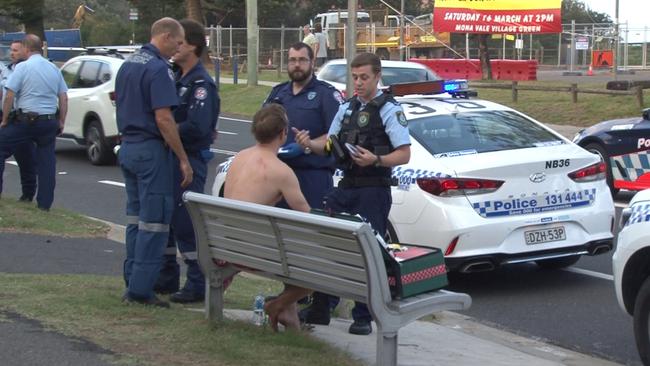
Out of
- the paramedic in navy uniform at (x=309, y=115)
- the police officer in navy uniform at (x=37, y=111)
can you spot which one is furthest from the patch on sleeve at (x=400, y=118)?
the police officer in navy uniform at (x=37, y=111)

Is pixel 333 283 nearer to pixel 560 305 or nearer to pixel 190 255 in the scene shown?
pixel 190 255

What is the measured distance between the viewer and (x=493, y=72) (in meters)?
41.8

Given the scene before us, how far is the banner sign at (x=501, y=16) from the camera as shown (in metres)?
37.9

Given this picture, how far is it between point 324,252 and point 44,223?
19.0ft

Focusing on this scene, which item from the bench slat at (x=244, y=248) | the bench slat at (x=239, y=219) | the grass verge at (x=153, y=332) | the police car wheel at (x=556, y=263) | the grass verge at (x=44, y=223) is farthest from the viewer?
the grass verge at (x=44, y=223)

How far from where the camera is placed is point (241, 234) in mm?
6004

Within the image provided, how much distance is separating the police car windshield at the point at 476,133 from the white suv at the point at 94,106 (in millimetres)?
9133

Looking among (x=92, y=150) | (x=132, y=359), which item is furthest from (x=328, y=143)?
(x=92, y=150)

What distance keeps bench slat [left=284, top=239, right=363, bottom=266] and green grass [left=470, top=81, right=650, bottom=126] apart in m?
19.2

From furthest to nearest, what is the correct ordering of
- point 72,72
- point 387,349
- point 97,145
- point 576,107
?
point 576,107 → point 72,72 → point 97,145 → point 387,349

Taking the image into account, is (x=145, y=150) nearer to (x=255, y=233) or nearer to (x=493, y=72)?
(x=255, y=233)

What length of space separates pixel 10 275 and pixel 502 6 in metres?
32.6

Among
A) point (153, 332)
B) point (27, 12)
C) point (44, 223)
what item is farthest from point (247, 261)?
point (27, 12)

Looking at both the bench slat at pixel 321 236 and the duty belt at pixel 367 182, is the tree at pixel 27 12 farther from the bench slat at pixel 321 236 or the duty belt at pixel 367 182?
the bench slat at pixel 321 236
